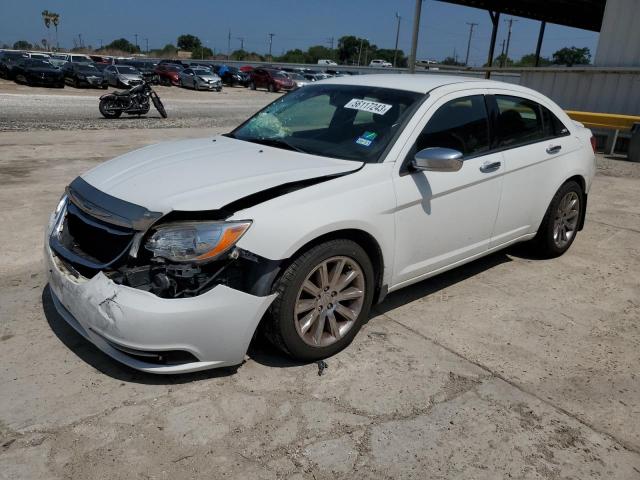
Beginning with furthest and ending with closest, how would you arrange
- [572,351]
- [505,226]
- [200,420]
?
[505,226] → [572,351] → [200,420]

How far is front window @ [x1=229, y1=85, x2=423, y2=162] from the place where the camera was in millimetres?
3564

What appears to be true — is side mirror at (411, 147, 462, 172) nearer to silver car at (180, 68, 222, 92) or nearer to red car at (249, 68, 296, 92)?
silver car at (180, 68, 222, 92)

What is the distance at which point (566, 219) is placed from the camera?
16.9 feet

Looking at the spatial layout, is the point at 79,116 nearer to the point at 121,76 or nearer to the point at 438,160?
the point at 121,76

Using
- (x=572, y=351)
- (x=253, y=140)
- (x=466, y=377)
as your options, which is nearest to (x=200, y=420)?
(x=466, y=377)

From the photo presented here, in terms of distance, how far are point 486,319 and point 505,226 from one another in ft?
2.85

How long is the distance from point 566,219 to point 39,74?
28533 millimetres

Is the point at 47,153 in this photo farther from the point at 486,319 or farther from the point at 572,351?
the point at 572,351

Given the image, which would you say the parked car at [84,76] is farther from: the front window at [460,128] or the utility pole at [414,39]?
the front window at [460,128]

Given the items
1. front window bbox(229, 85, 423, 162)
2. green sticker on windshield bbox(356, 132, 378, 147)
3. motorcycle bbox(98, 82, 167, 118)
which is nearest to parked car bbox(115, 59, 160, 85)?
motorcycle bbox(98, 82, 167, 118)

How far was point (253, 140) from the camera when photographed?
Answer: 403 centimetres

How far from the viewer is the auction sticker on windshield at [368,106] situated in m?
3.74

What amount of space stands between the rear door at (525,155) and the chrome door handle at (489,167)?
0.13m

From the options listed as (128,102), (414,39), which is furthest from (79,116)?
(414,39)
